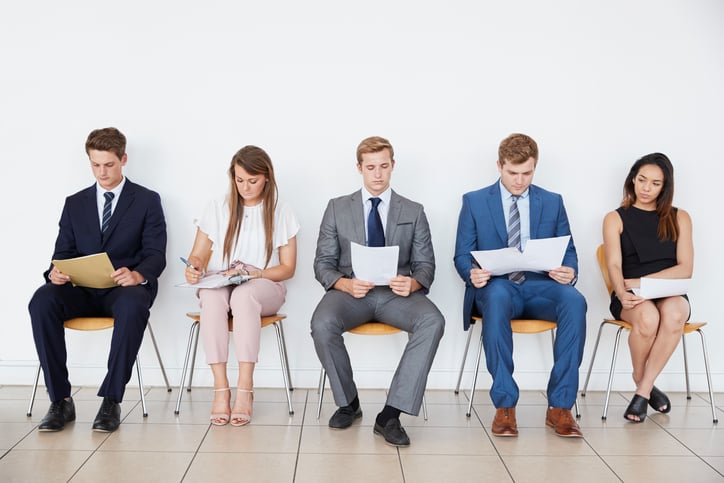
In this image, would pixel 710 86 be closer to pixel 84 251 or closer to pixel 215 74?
pixel 215 74

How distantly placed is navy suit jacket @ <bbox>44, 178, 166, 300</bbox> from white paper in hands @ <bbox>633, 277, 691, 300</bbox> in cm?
245

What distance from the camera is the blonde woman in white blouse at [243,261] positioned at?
368cm

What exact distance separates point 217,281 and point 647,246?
2.21 meters

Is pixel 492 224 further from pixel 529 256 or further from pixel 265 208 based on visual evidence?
pixel 265 208

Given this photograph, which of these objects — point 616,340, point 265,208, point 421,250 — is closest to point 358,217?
point 421,250

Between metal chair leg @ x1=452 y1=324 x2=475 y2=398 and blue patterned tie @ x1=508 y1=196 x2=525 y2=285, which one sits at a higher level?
blue patterned tie @ x1=508 y1=196 x2=525 y2=285

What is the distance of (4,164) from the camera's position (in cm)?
433

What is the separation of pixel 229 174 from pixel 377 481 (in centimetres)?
182

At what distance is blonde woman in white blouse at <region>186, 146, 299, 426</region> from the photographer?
3.68 m

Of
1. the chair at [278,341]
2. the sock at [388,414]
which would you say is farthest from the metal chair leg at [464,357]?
the chair at [278,341]

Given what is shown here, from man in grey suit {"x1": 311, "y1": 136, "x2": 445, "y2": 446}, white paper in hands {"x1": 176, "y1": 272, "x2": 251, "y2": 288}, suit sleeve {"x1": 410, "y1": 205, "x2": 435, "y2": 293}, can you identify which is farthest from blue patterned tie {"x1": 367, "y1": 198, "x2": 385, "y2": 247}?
white paper in hands {"x1": 176, "y1": 272, "x2": 251, "y2": 288}

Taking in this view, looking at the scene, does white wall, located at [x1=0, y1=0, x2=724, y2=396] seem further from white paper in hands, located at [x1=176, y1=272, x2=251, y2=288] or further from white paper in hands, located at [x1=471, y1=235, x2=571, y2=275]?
white paper in hands, located at [x1=471, y1=235, x2=571, y2=275]

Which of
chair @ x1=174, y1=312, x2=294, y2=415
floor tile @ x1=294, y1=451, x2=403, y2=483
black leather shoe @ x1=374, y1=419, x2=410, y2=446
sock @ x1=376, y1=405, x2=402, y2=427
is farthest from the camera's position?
chair @ x1=174, y1=312, x2=294, y2=415

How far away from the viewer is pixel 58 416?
11.6ft
